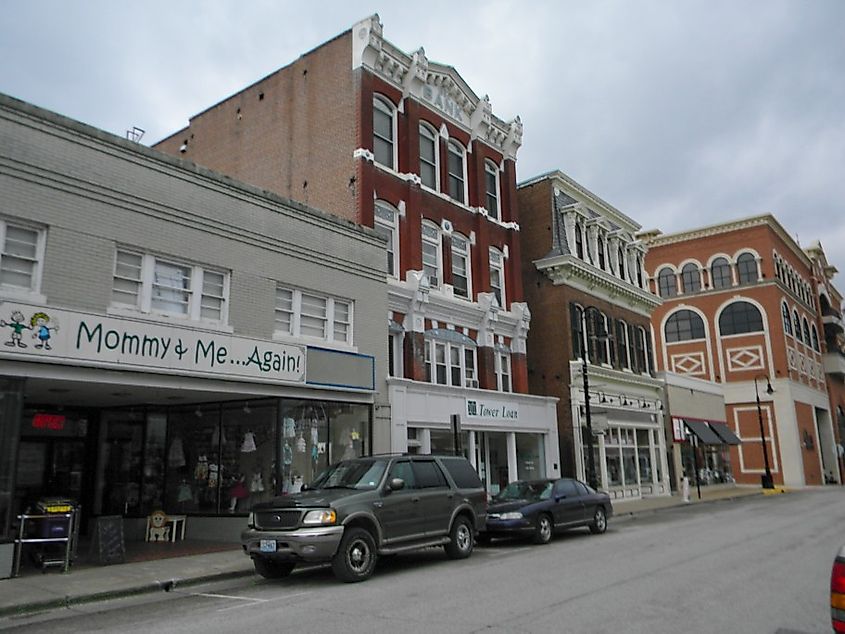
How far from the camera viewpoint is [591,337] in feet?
104

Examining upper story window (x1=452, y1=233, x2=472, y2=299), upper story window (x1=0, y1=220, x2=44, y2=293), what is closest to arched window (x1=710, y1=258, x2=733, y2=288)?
upper story window (x1=452, y1=233, x2=472, y2=299)

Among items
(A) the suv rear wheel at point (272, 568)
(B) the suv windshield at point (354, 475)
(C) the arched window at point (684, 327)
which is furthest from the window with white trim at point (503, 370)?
(C) the arched window at point (684, 327)

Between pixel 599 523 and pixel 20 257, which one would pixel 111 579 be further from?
pixel 599 523

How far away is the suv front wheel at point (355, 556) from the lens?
11.1 m

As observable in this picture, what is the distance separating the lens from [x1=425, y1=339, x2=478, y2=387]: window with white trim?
23547 millimetres

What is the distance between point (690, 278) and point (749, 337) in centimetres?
640

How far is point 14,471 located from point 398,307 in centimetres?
1223

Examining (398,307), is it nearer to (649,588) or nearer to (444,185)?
(444,185)

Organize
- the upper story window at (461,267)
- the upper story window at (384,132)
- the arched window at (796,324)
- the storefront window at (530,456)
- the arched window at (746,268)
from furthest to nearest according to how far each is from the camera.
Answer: the arched window at (796,324) < the arched window at (746,268) < the storefront window at (530,456) < the upper story window at (461,267) < the upper story window at (384,132)

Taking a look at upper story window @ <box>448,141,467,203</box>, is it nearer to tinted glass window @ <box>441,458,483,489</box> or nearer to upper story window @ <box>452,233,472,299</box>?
upper story window @ <box>452,233,472,299</box>

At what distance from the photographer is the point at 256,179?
25438 mm

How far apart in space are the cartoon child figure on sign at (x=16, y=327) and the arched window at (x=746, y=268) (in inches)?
2015

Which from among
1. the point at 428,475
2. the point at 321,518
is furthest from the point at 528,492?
the point at 321,518

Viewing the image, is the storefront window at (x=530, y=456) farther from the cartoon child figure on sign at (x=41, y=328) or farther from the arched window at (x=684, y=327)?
the arched window at (x=684, y=327)
